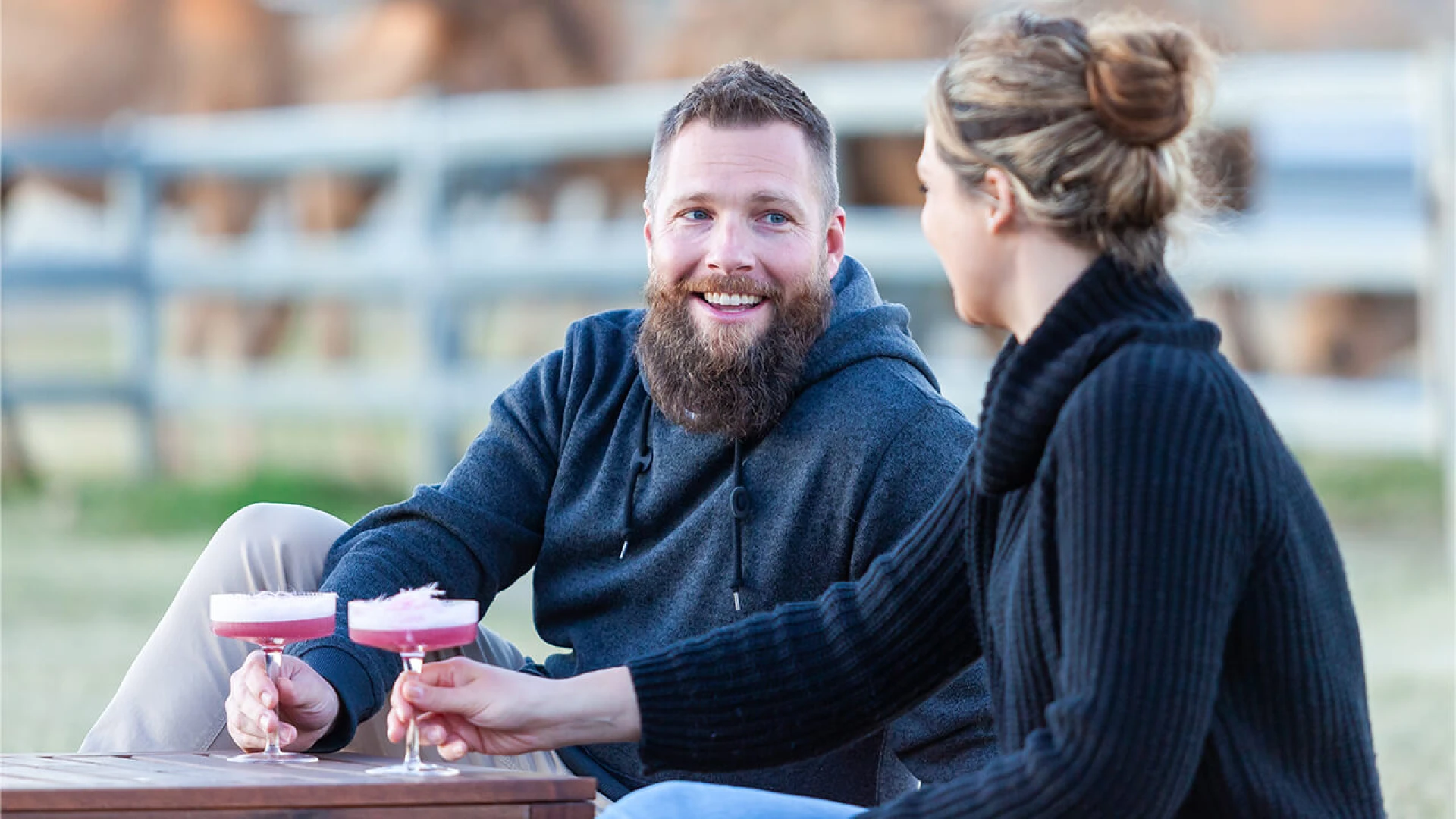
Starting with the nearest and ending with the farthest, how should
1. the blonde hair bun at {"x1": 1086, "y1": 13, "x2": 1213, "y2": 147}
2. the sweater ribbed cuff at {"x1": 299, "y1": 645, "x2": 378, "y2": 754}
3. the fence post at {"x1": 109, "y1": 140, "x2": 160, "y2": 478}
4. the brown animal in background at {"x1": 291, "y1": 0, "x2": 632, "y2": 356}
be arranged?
the blonde hair bun at {"x1": 1086, "y1": 13, "x2": 1213, "y2": 147} → the sweater ribbed cuff at {"x1": 299, "y1": 645, "x2": 378, "y2": 754} → the fence post at {"x1": 109, "y1": 140, "x2": 160, "y2": 478} → the brown animal in background at {"x1": 291, "y1": 0, "x2": 632, "y2": 356}

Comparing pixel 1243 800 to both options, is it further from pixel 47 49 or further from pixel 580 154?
pixel 47 49

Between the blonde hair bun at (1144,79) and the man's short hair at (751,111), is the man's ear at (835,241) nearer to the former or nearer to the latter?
the man's short hair at (751,111)

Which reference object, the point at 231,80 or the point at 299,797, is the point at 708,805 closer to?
the point at 299,797

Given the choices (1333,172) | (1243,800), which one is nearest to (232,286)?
(1333,172)

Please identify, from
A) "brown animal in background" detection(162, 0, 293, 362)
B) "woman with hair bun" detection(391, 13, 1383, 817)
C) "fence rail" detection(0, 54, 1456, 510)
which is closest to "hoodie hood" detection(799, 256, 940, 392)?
"woman with hair bun" detection(391, 13, 1383, 817)

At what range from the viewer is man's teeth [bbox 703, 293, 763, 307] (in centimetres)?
222

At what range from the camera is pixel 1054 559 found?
138cm

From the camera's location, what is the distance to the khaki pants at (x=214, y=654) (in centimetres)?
199

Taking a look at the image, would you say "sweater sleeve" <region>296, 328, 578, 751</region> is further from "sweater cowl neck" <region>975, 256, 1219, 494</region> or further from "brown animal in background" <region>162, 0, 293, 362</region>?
"brown animal in background" <region>162, 0, 293, 362</region>

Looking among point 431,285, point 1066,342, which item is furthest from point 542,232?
point 1066,342

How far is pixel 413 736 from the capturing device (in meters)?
1.64

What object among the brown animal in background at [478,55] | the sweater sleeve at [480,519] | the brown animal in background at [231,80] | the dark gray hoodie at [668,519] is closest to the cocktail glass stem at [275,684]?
the dark gray hoodie at [668,519]

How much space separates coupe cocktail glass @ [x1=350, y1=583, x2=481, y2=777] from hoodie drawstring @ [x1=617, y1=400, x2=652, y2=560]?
554 millimetres

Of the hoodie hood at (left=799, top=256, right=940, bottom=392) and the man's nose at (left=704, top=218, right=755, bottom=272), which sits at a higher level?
the man's nose at (left=704, top=218, right=755, bottom=272)
